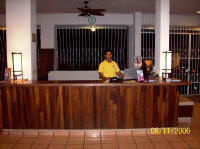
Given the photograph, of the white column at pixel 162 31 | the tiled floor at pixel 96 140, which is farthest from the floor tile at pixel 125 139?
the white column at pixel 162 31

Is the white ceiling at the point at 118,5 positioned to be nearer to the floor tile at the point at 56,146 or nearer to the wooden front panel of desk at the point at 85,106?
the wooden front panel of desk at the point at 85,106

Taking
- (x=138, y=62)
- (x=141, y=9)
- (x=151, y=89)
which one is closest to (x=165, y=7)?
(x=138, y=62)

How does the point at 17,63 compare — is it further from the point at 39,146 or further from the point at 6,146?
the point at 39,146

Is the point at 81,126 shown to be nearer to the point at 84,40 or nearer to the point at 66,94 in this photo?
the point at 66,94

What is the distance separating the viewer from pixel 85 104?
12.5 feet

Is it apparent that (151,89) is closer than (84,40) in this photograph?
Yes

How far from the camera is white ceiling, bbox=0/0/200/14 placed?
596 cm

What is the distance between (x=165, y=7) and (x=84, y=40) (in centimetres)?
394

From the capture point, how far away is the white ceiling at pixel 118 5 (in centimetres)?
596

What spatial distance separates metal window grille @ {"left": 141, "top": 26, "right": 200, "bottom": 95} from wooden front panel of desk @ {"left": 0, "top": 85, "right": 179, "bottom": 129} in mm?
4066

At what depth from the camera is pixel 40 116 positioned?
12.6 feet

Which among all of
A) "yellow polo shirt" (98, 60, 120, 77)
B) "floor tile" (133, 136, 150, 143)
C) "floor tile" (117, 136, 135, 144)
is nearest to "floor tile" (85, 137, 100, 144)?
"floor tile" (117, 136, 135, 144)

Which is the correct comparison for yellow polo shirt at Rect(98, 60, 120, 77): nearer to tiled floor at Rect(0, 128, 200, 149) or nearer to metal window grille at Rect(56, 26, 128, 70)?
tiled floor at Rect(0, 128, 200, 149)

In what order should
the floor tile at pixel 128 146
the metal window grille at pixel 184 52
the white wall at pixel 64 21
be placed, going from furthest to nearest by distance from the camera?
the metal window grille at pixel 184 52, the white wall at pixel 64 21, the floor tile at pixel 128 146
